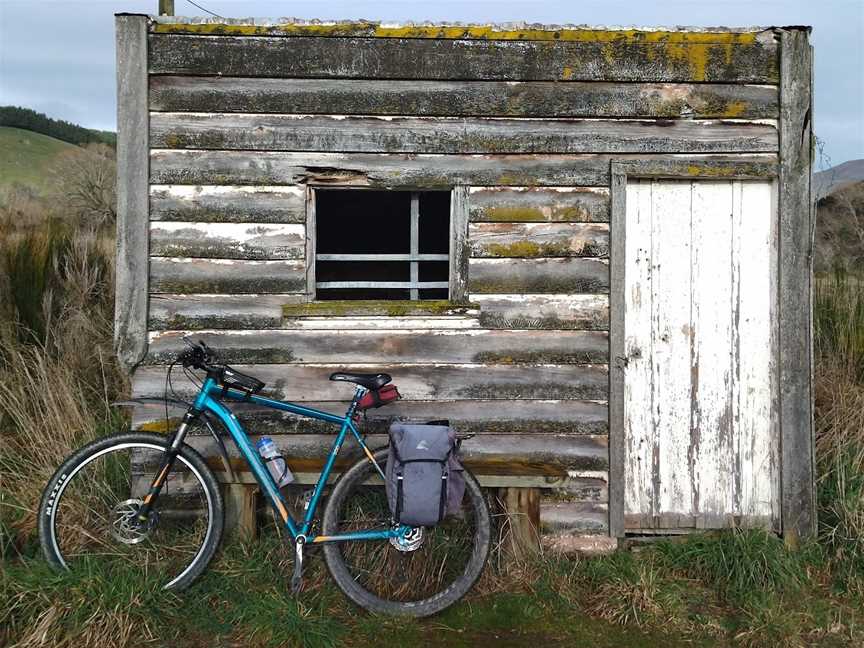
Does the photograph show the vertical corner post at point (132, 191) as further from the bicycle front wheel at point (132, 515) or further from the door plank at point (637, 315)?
the door plank at point (637, 315)

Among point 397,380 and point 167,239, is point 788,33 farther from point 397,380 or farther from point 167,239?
point 167,239

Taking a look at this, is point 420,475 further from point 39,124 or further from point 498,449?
point 39,124

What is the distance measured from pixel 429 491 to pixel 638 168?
242 cm

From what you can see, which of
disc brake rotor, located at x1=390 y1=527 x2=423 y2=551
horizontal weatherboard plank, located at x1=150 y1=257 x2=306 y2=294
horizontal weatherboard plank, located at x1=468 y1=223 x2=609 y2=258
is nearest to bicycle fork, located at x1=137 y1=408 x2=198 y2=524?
horizontal weatherboard plank, located at x1=150 y1=257 x2=306 y2=294

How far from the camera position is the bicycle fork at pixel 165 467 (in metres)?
3.96

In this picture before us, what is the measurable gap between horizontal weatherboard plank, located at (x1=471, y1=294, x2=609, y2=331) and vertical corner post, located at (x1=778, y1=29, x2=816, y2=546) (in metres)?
1.16

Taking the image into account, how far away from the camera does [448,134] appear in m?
4.55

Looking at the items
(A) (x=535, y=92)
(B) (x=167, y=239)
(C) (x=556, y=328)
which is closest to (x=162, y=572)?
(B) (x=167, y=239)

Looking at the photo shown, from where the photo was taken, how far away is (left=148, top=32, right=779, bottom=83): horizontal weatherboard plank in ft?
14.7

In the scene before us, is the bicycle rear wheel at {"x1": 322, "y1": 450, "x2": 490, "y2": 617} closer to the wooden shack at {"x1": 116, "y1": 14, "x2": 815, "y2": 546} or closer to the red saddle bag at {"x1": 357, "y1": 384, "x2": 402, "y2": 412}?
the red saddle bag at {"x1": 357, "y1": 384, "x2": 402, "y2": 412}

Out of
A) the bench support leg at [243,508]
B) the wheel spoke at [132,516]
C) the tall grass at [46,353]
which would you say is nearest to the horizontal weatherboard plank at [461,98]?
the wheel spoke at [132,516]

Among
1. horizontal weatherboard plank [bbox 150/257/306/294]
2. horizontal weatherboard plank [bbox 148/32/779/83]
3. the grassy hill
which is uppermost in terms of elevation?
the grassy hill

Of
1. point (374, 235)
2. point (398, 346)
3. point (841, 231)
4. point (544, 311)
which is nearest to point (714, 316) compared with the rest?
point (544, 311)

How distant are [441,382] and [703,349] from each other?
1700 millimetres
